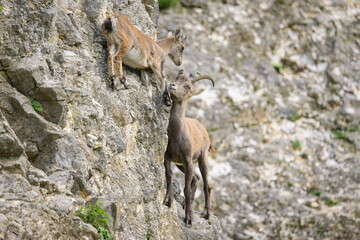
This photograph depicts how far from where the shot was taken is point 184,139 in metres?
9.77

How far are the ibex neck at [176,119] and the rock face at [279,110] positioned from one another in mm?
7167

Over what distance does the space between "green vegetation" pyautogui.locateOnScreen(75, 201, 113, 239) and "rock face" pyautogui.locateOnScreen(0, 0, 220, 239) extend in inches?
4.6

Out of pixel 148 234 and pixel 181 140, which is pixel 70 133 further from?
pixel 181 140

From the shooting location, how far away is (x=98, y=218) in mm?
6371

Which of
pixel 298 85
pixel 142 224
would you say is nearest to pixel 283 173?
pixel 298 85

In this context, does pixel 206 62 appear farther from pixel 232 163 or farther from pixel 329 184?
pixel 329 184

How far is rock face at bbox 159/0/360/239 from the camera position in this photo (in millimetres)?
17312

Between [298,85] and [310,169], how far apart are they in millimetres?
3494

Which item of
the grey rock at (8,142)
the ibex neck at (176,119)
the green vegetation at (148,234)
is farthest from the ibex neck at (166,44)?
the grey rock at (8,142)

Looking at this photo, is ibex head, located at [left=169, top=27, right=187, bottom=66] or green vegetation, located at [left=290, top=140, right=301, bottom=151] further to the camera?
green vegetation, located at [left=290, top=140, right=301, bottom=151]

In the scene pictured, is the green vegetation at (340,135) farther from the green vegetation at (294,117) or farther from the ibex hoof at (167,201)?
the ibex hoof at (167,201)

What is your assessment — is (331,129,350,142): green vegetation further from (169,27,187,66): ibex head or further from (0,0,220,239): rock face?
(0,0,220,239): rock face

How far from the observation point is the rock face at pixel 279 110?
17.3 m

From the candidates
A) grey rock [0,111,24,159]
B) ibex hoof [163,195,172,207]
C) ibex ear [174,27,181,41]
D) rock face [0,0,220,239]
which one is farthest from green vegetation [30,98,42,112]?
ibex ear [174,27,181,41]
